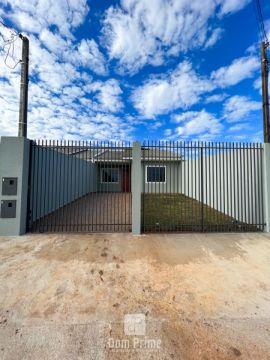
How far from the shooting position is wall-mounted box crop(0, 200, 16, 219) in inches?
207

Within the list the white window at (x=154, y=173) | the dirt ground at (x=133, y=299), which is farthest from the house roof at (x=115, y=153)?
the dirt ground at (x=133, y=299)

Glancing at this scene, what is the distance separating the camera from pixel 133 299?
2930 mm

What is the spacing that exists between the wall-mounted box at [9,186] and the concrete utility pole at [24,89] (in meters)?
1.39

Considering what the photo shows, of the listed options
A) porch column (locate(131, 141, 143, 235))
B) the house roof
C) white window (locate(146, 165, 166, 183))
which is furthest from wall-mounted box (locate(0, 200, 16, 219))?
white window (locate(146, 165, 166, 183))

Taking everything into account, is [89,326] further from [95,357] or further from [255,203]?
[255,203]

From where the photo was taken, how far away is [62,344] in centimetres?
216

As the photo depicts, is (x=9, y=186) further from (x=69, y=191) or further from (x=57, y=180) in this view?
(x=69, y=191)

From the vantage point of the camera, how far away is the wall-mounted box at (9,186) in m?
5.26

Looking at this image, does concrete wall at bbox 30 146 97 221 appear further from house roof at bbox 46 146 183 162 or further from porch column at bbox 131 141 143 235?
porch column at bbox 131 141 143 235

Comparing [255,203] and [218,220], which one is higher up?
[255,203]

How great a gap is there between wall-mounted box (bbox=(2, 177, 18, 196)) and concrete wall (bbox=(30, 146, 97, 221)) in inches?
21.5

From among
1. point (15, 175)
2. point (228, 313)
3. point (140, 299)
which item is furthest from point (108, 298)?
point (15, 175)

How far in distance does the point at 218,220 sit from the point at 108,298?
216 inches

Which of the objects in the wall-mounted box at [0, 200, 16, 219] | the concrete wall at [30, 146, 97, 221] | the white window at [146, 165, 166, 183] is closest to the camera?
the wall-mounted box at [0, 200, 16, 219]
